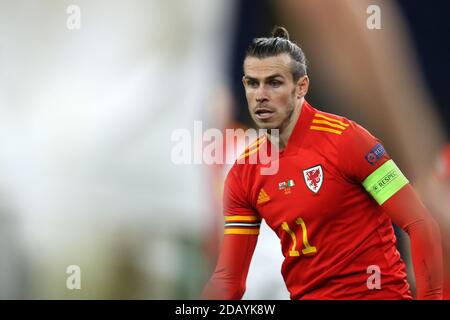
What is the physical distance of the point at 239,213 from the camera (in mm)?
3941

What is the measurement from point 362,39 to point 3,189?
9.16 ft

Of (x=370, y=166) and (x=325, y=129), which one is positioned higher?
(x=325, y=129)

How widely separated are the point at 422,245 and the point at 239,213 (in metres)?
0.92

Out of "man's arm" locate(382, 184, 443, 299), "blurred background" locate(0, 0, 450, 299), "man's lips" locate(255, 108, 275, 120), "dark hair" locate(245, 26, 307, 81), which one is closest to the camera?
"man's arm" locate(382, 184, 443, 299)

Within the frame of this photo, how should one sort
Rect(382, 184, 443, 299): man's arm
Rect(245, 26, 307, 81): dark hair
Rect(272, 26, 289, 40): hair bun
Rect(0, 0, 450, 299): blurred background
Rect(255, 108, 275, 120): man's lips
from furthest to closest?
Rect(0, 0, 450, 299): blurred background
Rect(272, 26, 289, 40): hair bun
Rect(245, 26, 307, 81): dark hair
Rect(255, 108, 275, 120): man's lips
Rect(382, 184, 443, 299): man's arm

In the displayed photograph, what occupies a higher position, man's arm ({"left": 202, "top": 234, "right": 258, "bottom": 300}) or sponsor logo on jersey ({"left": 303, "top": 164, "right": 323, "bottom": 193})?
sponsor logo on jersey ({"left": 303, "top": 164, "right": 323, "bottom": 193})

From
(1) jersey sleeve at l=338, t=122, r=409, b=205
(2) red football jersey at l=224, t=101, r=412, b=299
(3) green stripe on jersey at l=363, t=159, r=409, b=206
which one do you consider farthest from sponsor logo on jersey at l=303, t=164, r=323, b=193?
(3) green stripe on jersey at l=363, t=159, r=409, b=206

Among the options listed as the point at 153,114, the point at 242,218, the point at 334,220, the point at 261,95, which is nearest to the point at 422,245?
the point at 334,220

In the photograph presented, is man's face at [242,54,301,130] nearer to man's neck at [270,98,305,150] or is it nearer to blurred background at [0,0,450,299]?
man's neck at [270,98,305,150]

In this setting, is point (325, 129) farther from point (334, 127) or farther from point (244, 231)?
point (244, 231)

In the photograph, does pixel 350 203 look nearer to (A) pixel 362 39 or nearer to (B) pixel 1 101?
(A) pixel 362 39

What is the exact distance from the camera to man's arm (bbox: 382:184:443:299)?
135 inches

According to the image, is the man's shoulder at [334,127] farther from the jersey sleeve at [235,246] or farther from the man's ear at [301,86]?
the jersey sleeve at [235,246]

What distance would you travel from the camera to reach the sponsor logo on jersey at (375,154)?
11.7 feet
